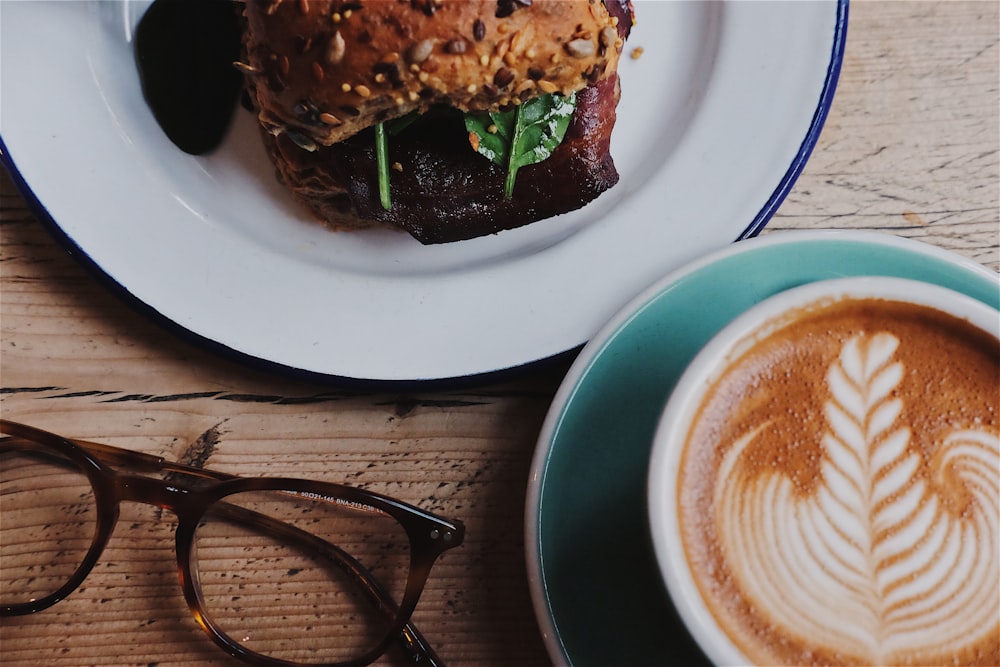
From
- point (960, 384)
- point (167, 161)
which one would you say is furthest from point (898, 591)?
point (167, 161)

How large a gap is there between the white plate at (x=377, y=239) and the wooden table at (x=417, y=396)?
90 mm

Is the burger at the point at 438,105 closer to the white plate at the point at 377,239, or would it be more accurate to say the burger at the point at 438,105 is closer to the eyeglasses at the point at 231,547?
the white plate at the point at 377,239

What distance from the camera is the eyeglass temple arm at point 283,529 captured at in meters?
1.12

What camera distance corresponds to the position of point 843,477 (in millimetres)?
838

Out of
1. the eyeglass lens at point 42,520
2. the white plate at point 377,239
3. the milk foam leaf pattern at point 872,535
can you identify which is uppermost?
the white plate at point 377,239

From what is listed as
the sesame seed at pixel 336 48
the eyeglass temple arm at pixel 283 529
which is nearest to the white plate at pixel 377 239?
the eyeglass temple arm at pixel 283 529

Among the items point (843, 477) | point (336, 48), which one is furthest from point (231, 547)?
point (843, 477)

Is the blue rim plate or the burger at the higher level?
the burger

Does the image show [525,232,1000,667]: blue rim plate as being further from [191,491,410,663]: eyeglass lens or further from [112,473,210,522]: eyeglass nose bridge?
[112,473,210,522]: eyeglass nose bridge

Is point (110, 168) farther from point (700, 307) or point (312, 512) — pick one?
point (700, 307)

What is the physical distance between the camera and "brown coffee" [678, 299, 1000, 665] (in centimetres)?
81

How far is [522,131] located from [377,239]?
0.92ft

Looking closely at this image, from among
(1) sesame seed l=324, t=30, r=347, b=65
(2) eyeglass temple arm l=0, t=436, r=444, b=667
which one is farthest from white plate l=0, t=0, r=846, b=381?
(1) sesame seed l=324, t=30, r=347, b=65

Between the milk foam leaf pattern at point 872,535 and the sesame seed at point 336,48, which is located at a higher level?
the sesame seed at point 336,48
